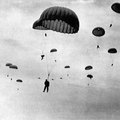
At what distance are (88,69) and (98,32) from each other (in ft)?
34.1

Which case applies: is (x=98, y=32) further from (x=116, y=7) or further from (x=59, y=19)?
(x=59, y=19)

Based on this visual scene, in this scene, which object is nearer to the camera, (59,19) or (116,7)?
(59,19)

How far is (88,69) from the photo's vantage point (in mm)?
62219

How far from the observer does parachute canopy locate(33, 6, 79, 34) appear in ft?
144

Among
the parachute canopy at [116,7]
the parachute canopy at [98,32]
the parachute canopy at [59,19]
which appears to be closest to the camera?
the parachute canopy at [59,19]

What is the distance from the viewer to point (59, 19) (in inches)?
1720

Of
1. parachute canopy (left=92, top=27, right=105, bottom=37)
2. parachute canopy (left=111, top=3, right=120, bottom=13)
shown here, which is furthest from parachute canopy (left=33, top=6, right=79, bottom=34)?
parachute canopy (left=92, top=27, right=105, bottom=37)

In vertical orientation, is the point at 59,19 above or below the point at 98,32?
below

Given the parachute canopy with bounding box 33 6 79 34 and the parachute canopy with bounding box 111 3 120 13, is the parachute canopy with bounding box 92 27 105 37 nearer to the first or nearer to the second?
the parachute canopy with bounding box 111 3 120 13

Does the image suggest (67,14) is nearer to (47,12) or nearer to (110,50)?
(47,12)

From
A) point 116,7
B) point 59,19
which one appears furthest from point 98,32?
point 59,19

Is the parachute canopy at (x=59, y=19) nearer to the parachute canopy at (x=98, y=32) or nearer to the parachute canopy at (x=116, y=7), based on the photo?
the parachute canopy at (x=116, y=7)

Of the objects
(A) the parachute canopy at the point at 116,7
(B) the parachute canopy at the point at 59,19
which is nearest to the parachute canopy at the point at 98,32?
(A) the parachute canopy at the point at 116,7

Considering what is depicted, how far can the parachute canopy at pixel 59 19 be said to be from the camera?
144 feet
